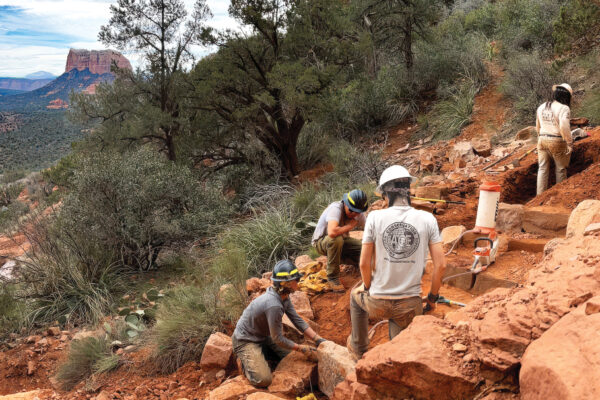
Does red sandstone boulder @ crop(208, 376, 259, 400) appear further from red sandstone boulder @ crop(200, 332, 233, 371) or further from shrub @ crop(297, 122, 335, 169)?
shrub @ crop(297, 122, 335, 169)

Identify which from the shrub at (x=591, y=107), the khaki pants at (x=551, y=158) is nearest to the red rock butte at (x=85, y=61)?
the shrub at (x=591, y=107)

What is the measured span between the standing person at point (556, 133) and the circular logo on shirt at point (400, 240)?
12.2 feet

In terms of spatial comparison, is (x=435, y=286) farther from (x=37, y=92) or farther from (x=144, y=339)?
(x=37, y=92)

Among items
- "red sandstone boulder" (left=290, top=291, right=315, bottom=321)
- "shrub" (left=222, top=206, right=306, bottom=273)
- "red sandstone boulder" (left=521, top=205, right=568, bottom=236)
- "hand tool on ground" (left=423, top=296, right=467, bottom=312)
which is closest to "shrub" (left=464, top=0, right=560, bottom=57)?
"red sandstone boulder" (left=521, top=205, right=568, bottom=236)

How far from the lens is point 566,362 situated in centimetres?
158

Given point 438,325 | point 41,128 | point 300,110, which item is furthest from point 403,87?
point 41,128

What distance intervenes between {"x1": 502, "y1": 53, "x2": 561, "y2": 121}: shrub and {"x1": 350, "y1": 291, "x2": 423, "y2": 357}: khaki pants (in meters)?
8.80

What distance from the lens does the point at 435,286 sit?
3.09 metres

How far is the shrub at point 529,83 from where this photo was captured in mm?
10453

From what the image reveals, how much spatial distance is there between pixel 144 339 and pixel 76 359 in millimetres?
741

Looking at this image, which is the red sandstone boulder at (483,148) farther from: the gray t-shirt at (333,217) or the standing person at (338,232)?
the gray t-shirt at (333,217)

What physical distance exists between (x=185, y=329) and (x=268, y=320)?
1.42m

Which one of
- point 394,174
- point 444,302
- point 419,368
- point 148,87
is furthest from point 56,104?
point 419,368

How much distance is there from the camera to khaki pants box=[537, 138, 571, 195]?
18.9ft
